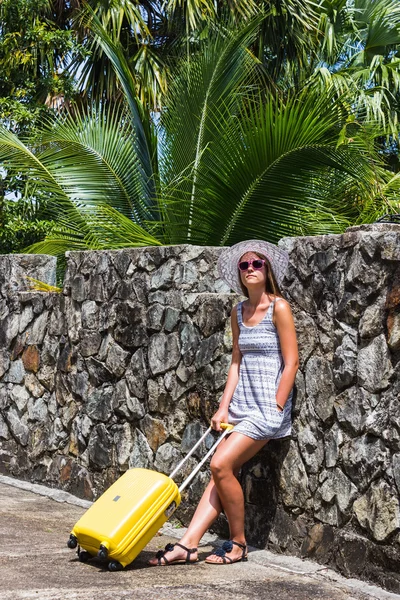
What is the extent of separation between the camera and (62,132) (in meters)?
9.65

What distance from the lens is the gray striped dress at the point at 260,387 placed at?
4.99 meters

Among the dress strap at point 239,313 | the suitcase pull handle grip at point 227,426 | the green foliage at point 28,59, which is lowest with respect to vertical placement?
the suitcase pull handle grip at point 227,426

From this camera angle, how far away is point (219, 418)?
16.9ft

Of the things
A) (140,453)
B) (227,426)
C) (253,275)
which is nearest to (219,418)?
(227,426)

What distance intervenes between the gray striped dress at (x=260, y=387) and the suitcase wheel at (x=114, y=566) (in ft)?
2.82

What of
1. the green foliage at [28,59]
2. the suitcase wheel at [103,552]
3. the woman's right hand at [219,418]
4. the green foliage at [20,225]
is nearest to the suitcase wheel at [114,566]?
the suitcase wheel at [103,552]

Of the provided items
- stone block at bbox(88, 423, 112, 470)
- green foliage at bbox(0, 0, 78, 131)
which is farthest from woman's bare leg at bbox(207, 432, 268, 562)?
green foliage at bbox(0, 0, 78, 131)

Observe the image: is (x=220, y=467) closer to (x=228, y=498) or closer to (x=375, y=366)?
(x=228, y=498)

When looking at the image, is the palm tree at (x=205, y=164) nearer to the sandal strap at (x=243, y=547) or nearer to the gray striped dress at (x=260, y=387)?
the gray striped dress at (x=260, y=387)

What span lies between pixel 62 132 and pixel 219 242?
237 centimetres

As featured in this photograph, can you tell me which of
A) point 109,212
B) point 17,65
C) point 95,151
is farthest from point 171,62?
point 109,212

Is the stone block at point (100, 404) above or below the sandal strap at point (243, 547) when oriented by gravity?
above

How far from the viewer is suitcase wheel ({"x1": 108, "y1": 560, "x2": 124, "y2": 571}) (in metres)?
4.77

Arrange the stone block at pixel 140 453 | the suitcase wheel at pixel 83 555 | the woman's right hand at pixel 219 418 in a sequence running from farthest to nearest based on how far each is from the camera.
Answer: the stone block at pixel 140 453 < the woman's right hand at pixel 219 418 < the suitcase wheel at pixel 83 555
